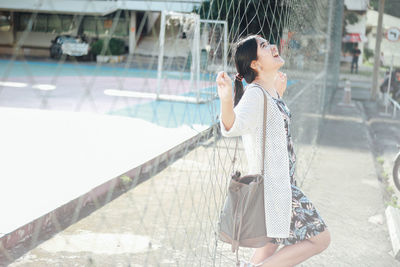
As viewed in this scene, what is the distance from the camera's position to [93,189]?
5137mm

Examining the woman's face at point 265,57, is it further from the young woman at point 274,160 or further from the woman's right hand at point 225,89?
the woman's right hand at point 225,89

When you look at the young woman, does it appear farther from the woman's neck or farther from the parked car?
the parked car

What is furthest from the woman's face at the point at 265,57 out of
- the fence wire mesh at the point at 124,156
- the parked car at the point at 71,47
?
the parked car at the point at 71,47

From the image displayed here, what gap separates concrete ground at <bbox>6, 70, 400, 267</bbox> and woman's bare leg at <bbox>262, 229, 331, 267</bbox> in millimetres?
637

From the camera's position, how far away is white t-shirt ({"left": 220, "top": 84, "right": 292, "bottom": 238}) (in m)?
2.51

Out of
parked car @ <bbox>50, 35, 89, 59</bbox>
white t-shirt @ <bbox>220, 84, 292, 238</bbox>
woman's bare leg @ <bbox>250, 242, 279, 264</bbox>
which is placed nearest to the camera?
parked car @ <bbox>50, 35, 89, 59</bbox>

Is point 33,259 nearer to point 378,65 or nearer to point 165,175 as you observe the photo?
point 165,175

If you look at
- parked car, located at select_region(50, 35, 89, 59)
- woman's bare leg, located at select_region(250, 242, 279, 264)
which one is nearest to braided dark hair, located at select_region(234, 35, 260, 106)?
parked car, located at select_region(50, 35, 89, 59)

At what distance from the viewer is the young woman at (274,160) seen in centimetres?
252

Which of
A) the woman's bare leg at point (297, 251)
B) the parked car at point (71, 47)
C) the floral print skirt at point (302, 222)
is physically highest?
the parked car at point (71, 47)

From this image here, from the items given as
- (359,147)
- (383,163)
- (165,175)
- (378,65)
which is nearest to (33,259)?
(165,175)

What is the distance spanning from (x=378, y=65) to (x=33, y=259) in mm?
16337

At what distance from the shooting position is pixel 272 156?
2.56m

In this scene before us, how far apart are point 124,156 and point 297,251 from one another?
14.7 feet
